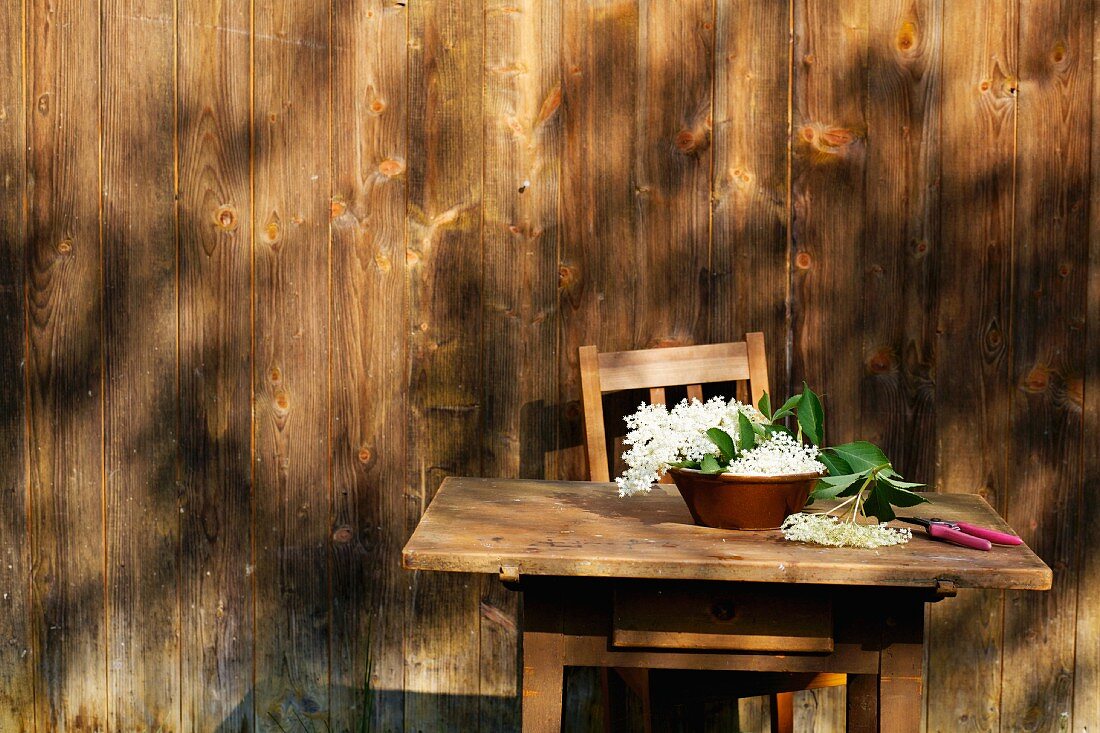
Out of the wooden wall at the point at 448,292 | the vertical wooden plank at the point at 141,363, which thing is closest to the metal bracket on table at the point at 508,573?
the wooden wall at the point at 448,292

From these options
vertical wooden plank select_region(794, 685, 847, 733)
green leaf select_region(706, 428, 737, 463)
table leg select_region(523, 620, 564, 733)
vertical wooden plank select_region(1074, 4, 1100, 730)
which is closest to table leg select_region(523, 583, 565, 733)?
table leg select_region(523, 620, 564, 733)

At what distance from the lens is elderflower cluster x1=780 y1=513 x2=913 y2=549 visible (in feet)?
4.97

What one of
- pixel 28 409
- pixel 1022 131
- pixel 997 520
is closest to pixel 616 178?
pixel 1022 131

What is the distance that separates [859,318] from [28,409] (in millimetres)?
2045

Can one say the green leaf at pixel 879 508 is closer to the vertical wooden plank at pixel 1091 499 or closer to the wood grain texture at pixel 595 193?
the wood grain texture at pixel 595 193

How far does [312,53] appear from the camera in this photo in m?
2.37

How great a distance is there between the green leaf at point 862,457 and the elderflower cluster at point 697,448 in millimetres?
45

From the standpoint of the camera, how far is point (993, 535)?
1.59 meters

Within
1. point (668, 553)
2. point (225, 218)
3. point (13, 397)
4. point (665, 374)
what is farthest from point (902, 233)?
point (13, 397)

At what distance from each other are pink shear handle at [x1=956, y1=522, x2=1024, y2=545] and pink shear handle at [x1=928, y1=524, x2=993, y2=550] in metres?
0.02

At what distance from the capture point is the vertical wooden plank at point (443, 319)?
2.37 meters

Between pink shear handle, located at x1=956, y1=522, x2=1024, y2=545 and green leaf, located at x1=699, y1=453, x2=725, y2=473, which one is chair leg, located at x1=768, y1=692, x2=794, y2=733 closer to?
pink shear handle, located at x1=956, y1=522, x2=1024, y2=545

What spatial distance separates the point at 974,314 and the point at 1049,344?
0.19 meters

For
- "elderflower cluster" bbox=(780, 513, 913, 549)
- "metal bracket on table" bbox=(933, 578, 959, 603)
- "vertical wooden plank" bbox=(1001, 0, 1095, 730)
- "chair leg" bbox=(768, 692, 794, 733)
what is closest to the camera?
"metal bracket on table" bbox=(933, 578, 959, 603)
